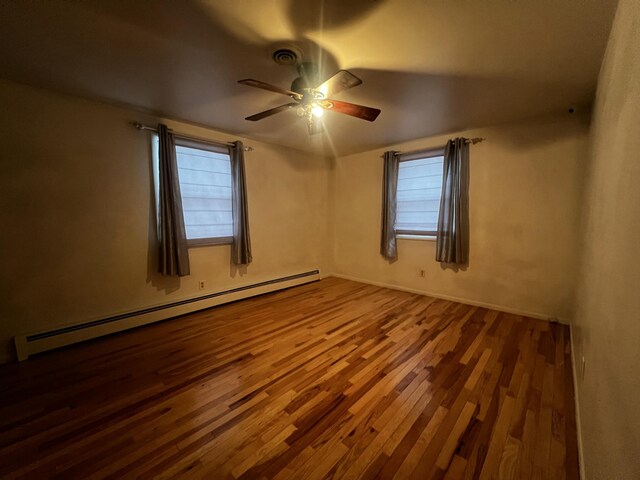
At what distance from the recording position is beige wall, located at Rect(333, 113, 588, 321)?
257 centimetres

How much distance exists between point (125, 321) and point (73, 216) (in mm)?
1171

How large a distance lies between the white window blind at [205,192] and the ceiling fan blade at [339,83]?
6.49 ft

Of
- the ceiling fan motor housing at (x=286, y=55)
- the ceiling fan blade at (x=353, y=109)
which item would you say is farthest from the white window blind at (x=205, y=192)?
the ceiling fan blade at (x=353, y=109)

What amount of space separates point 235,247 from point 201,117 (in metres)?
1.66

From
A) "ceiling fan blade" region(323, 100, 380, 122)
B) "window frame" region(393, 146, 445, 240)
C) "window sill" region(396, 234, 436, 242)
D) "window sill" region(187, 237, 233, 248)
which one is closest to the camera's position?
"ceiling fan blade" region(323, 100, 380, 122)

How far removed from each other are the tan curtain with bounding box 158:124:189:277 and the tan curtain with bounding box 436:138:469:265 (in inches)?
132

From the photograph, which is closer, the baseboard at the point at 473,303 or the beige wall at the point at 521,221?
the beige wall at the point at 521,221

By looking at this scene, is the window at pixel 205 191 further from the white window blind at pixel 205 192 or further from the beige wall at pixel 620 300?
the beige wall at pixel 620 300

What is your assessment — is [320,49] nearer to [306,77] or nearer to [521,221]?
[306,77]

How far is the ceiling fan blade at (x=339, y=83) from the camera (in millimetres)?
1545

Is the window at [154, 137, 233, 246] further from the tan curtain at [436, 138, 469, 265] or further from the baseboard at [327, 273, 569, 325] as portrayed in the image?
the tan curtain at [436, 138, 469, 265]

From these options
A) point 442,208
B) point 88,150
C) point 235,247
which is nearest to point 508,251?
point 442,208

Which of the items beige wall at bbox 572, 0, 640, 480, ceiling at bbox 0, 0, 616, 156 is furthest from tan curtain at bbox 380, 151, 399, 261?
beige wall at bbox 572, 0, 640, 480

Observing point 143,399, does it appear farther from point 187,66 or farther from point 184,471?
point 187,66
